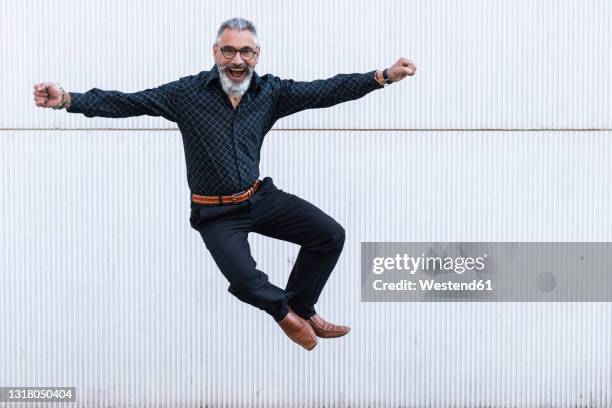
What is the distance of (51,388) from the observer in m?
4.98

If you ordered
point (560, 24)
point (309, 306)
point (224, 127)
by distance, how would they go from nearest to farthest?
1. point (224, 127)
2. point (309, 306)
3. point (560, 24)

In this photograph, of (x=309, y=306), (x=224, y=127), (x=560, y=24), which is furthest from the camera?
(x=560, y=24)

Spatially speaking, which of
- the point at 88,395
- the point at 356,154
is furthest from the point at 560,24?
the point at 88,395

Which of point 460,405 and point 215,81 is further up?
point 215,81

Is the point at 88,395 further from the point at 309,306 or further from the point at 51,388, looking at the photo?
the point at 309,306

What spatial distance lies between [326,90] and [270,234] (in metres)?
0.69

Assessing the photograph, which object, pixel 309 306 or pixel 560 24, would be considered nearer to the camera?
pixel 309 306

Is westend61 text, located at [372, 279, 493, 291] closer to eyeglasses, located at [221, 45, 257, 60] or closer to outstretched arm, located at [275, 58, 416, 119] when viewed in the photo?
outstretched arm, located at [275, 58, 416, 119]

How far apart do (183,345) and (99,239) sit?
2.44 feet

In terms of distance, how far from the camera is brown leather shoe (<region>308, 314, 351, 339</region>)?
413cm

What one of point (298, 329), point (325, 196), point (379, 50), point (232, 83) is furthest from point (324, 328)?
point (379, 50)

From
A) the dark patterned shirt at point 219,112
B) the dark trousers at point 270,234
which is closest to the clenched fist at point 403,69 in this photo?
the dark patterned shirt at point 219,112

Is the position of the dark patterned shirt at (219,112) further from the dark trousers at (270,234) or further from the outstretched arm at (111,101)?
the dark trousers at (270,234)

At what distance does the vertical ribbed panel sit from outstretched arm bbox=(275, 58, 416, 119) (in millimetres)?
918
